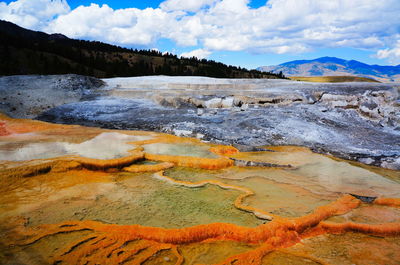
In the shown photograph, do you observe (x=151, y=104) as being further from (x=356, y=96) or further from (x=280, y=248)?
(x=280, y=248)

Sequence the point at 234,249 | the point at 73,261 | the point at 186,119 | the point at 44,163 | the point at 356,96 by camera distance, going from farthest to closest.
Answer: the point at 356,96 → the point at 186,119 → the point at 44,163 → the point at 234,249 → the point at 73,261

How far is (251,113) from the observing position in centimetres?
947

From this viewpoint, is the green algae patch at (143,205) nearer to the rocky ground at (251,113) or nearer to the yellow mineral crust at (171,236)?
the yellow mineral crust at (171,236)

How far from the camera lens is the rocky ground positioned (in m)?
7.36

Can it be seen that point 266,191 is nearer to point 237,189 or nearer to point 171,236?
point 237,189

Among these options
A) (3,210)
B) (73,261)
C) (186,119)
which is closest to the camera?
(73,261)

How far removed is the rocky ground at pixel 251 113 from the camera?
7363 mm

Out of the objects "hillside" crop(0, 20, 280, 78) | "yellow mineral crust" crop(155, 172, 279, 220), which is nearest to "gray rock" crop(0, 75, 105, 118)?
"yellow mineral crust" crop(155, 172, 279, 220)

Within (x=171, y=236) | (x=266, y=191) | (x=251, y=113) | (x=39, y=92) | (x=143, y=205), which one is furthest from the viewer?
(x=39, y=92)

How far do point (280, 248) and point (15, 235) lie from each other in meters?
3.00

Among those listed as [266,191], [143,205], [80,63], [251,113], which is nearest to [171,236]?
[143,205]

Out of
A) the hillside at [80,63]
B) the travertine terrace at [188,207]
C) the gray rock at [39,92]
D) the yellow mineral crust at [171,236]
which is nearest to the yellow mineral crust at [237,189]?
the travertine terrace at [188,207]

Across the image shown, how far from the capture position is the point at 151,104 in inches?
445

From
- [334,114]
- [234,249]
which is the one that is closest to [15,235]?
[234,249]
